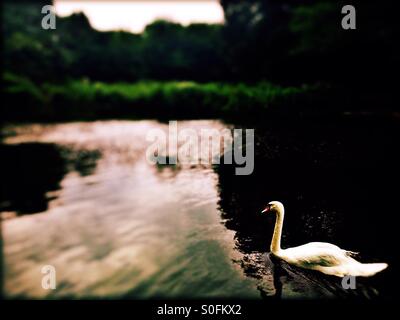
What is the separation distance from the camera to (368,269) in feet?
16.3

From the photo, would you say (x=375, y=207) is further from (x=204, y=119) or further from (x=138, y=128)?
(x=138, y=128)

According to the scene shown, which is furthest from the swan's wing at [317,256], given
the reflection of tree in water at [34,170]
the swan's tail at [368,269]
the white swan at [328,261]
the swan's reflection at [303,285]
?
the reflection of tree in water at [34,170]

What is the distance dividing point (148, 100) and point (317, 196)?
21943 mm

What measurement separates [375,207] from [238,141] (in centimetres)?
486

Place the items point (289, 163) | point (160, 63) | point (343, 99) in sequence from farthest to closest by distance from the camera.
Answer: point (160, 63)
point (343, 99)
point (289, 163)

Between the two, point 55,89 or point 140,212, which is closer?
point 140,212

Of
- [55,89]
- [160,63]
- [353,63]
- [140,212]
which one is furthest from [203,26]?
[140,212]

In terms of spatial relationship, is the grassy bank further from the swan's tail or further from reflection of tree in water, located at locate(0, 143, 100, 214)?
the swan's tail

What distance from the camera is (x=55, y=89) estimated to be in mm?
29406

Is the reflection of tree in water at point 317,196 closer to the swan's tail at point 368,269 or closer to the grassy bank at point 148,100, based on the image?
the swan's tail at point 368,269

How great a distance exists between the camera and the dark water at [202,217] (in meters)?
5.22

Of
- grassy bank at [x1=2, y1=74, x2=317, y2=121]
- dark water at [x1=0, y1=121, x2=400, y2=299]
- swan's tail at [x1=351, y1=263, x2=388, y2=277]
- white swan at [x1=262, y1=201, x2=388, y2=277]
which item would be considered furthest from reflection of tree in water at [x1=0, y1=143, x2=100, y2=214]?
swan's tail at [x1=351, y1=263, x2=388, y2=277]

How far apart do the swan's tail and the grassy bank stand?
7.33 m

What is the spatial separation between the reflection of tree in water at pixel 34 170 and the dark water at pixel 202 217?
2.5 inches
